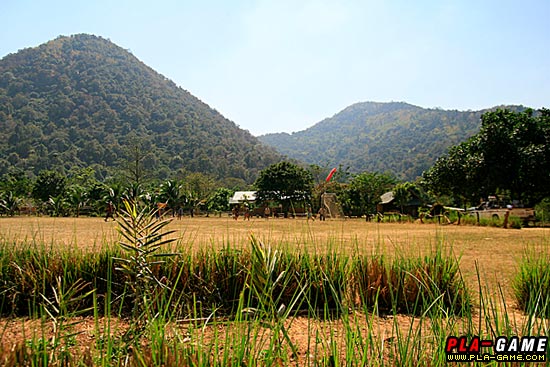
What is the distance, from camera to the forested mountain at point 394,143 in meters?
110

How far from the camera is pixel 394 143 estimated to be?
144000 millimetres

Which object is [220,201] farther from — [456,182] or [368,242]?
[368,242]

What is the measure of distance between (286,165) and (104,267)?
144ft

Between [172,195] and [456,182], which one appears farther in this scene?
[172,195]

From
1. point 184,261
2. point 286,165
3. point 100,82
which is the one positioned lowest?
point 184,261

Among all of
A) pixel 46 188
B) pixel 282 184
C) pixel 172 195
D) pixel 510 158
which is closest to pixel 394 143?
pixel 282 184

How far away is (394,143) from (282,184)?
106733 millimetres

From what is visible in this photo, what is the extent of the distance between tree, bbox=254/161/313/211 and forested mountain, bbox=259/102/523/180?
53.4 m

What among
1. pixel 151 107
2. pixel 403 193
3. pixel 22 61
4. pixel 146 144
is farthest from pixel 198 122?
pixel 403 193

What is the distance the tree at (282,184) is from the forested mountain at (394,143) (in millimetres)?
53393

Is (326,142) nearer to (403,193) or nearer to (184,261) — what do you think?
(403,193)

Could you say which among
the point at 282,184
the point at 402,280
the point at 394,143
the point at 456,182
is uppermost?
the point at 394,143

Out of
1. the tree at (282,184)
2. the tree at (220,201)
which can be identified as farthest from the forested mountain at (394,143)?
the tree at (282,184)

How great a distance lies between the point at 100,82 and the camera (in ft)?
388
